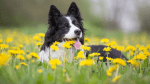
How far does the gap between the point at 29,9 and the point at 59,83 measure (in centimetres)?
1641

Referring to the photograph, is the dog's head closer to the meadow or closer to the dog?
the dog

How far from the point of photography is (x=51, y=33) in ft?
8.65

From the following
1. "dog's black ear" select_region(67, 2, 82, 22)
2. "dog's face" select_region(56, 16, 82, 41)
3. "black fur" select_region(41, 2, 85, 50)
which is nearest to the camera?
"dog's face" select_region(56, 16, 82, 41)

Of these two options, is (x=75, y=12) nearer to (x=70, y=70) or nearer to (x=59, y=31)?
(x=59, y=31)

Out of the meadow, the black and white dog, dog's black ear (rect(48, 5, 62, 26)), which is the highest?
dog's black ear (rect(48, 5, 62, 26))

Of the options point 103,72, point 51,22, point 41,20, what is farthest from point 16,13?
point 103,72

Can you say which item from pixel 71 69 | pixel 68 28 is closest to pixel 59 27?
pixel 68 28

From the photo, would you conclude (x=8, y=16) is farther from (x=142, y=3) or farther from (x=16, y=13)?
(x=142, y=3)

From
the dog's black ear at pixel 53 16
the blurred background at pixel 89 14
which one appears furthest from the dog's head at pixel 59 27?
Answer: the blurred background at pixel 89 14

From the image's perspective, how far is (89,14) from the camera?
1587cm

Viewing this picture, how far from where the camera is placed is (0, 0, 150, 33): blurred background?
10797 millimetres

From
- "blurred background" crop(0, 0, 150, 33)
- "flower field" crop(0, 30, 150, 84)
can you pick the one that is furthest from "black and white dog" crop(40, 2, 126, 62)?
"blurred background" crop(0, 0, 150, 33)

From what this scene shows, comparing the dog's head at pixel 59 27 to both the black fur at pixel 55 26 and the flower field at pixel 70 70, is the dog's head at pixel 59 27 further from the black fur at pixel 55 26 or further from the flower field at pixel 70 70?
the flower field at pixel 70 70

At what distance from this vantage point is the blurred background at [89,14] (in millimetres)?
10797
